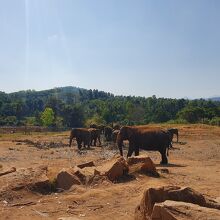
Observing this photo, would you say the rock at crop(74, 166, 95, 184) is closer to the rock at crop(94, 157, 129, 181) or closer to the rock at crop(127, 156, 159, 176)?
the rock at crop(94, 157, 129, 181)

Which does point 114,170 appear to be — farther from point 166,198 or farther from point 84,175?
point 166,198

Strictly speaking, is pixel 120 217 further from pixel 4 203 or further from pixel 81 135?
pixel 81 135

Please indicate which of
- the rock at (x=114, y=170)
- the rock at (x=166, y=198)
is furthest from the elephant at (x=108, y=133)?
the rock at (x=166, y=198)

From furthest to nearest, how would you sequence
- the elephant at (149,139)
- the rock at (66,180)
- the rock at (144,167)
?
the elephant at (149,139)
the rock at (144,167)
the rock at (66,180)

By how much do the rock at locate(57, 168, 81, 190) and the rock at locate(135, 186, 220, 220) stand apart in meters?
5.53

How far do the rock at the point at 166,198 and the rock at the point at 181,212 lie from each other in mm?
1104

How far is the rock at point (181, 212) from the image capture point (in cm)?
831

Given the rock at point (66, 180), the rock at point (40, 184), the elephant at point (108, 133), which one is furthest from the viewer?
the elephant at point (108, 133)

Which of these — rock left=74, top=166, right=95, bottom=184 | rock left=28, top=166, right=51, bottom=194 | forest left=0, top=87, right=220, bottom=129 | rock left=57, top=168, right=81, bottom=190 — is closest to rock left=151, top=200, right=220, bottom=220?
rock left=57, top=168, right=81, bottom=190

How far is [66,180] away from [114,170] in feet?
6.58

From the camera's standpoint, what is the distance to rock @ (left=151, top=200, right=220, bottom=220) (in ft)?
27.3

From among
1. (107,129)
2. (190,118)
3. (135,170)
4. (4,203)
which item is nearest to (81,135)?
(107,129)

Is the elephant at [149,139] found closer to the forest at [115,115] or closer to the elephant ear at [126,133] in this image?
the elephant ear at [126,133]

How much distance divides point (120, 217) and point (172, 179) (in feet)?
20.2
